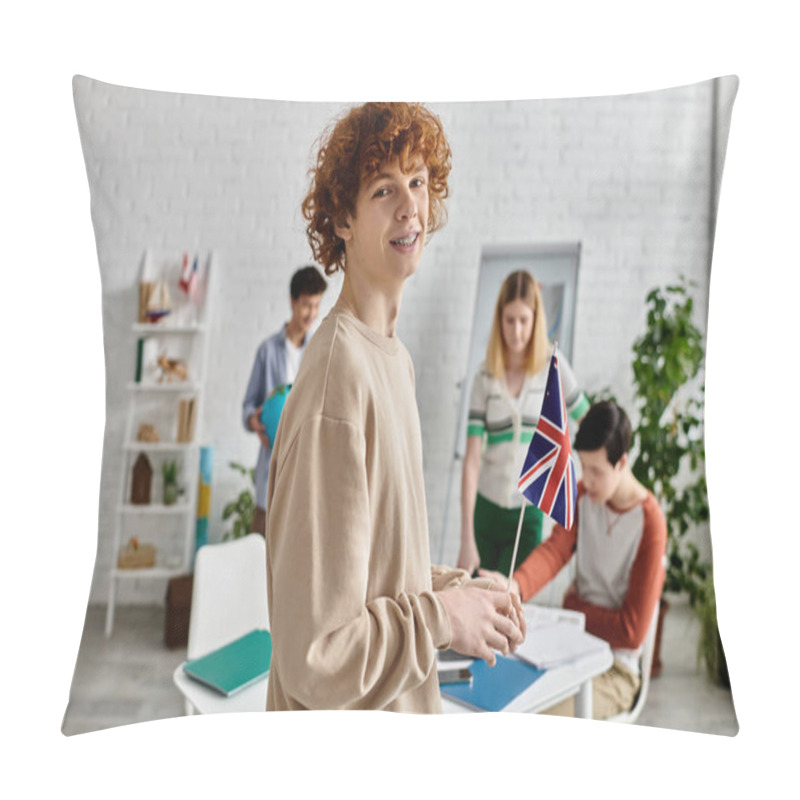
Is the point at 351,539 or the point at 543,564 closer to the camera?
the point at 351,539

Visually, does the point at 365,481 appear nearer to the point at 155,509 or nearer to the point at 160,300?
the point at 155,509

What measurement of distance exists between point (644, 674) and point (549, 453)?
0.49m

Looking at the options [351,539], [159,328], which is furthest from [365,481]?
[159,328]

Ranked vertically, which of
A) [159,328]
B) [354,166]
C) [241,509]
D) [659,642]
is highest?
[354,166]

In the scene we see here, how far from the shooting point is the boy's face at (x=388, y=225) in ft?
6.89

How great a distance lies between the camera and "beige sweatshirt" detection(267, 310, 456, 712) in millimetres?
1966

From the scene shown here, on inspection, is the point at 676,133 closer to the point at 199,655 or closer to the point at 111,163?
the point at 111,163

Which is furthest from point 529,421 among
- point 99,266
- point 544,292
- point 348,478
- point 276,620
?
point 99,266

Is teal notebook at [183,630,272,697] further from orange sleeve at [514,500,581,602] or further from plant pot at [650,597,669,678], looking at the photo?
plant pot at [650,597,669,678]

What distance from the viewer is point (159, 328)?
211 cm

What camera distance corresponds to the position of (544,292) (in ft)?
6.97

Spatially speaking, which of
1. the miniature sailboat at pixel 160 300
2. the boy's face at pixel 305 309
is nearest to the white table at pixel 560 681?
the boy's face at pixel 305 309

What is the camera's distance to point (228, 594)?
206 centimetres

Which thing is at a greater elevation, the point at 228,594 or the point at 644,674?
the point at 228,594
